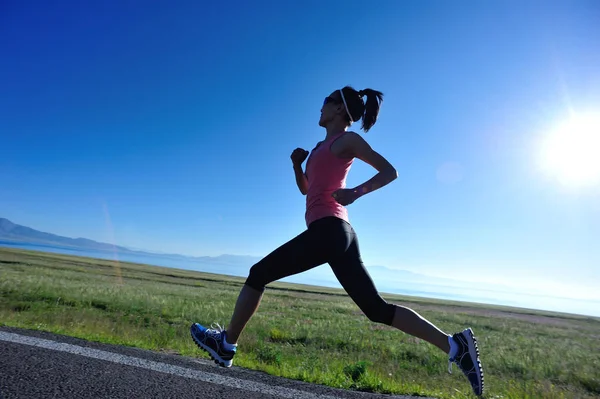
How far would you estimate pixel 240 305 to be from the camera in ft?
10.1

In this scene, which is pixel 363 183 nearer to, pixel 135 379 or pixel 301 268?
pixel 301 268

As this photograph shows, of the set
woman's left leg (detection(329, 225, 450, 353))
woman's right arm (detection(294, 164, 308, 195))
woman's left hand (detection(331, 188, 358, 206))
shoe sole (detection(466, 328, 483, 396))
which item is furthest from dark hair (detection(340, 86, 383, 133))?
shoe sole (detection(466, 328, 483, 396))

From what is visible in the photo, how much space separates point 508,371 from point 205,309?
12.7 m

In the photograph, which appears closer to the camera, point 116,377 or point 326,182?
point 116,377

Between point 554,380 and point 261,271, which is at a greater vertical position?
point 261,271

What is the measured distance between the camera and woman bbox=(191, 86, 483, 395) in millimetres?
2805

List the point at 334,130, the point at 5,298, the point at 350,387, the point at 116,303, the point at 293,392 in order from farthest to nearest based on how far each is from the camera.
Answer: the point at 116,303 < the point at 5,298 < the point at 350,387 < the point at 334,130 < the point at 293,392

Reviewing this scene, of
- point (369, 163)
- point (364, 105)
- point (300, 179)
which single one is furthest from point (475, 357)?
point (364, 105)

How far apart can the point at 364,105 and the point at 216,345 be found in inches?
93.0

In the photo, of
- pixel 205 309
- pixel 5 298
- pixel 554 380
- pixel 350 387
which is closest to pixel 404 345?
pixel 554 380

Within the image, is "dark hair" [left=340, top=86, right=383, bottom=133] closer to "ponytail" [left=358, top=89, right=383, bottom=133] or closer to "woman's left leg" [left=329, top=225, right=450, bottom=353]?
"ponytail" [left=358, top=89, right=383, bottom=133]

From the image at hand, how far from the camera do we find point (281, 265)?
296 cm

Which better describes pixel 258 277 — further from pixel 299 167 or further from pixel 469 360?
pixel 469 360

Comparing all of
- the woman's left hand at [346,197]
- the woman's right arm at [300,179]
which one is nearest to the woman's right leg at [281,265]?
the woman's left hand at [346,197]
